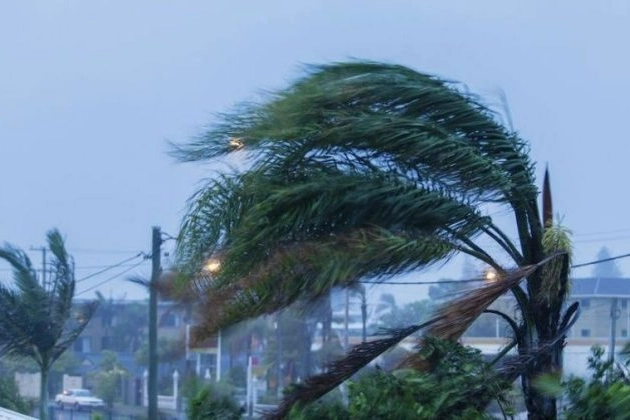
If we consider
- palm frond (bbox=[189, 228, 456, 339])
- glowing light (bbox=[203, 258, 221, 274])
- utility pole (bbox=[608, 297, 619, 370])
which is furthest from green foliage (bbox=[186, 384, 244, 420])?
utility pole (bbox=[608, 297, 619, 370])

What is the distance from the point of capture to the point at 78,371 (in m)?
21.2

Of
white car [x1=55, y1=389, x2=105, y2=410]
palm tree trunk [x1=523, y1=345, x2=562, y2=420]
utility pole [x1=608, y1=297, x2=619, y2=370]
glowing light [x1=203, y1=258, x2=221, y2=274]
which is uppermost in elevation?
glowing light [x1=203, y1=258, x2=221, y2=274]

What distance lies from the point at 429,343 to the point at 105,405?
12047 millimetres

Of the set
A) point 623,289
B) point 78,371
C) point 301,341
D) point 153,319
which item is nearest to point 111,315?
point 78,371

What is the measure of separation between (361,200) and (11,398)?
498 inches

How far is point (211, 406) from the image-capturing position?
11117 mm

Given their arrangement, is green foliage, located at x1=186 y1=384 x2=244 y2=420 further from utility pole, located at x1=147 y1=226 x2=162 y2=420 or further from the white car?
the white car

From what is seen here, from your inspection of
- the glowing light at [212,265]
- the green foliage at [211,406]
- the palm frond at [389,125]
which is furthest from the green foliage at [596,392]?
the green foliage at [211,406]

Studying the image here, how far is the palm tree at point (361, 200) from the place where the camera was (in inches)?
370

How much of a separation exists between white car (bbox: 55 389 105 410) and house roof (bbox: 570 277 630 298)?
1020 centimetres

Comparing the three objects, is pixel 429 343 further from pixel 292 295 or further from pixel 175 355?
pixel 175 355

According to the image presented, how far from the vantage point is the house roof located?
1176 centimetres

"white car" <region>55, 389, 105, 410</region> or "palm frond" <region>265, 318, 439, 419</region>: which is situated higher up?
"palm frond" <region>265, 318, 439, 419</region>

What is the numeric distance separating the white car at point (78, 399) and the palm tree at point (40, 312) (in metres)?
0.87
